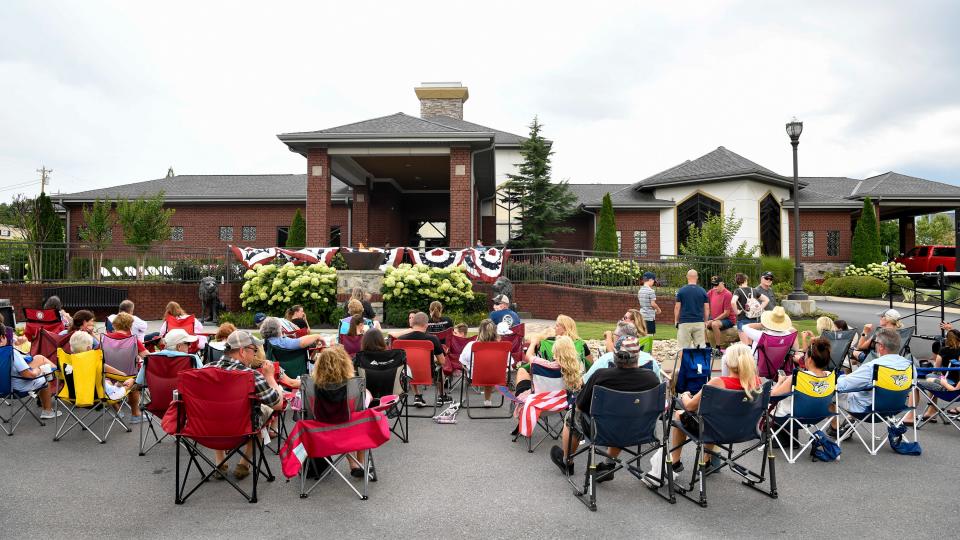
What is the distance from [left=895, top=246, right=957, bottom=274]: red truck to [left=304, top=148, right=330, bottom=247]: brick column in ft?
91.5

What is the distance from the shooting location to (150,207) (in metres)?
26.6

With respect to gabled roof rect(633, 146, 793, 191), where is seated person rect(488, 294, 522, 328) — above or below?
below

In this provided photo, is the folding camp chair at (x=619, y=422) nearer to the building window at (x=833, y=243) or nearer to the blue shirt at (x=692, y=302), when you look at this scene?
the blue shirt at (x=692, y=302)

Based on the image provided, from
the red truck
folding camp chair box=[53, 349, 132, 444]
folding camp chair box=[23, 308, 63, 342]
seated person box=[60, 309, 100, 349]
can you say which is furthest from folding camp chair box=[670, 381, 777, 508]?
the red truck

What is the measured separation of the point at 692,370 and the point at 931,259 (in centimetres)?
3057

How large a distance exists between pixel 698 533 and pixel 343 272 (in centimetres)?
1439

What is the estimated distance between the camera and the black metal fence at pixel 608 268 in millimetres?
18078

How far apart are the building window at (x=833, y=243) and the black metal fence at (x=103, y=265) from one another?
30697 mm

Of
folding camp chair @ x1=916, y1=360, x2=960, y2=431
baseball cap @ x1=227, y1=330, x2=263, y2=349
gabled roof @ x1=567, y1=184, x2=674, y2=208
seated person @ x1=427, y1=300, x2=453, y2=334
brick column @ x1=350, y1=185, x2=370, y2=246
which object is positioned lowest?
folding camp chair @ x1=916, y1=360, x2=960, y2=431

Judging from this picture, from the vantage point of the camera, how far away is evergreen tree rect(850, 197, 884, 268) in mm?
31344

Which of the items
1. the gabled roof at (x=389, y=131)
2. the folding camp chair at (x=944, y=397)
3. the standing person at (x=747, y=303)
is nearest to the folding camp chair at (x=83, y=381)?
the folding camp chair at (x=944, y=397)

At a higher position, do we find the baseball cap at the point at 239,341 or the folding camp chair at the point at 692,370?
the baseball cap at the point at 239,341

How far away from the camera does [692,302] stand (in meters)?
10.6

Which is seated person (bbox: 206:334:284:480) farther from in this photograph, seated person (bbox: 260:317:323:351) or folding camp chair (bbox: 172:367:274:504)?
seated person (bbox: 260:317:323:351)
